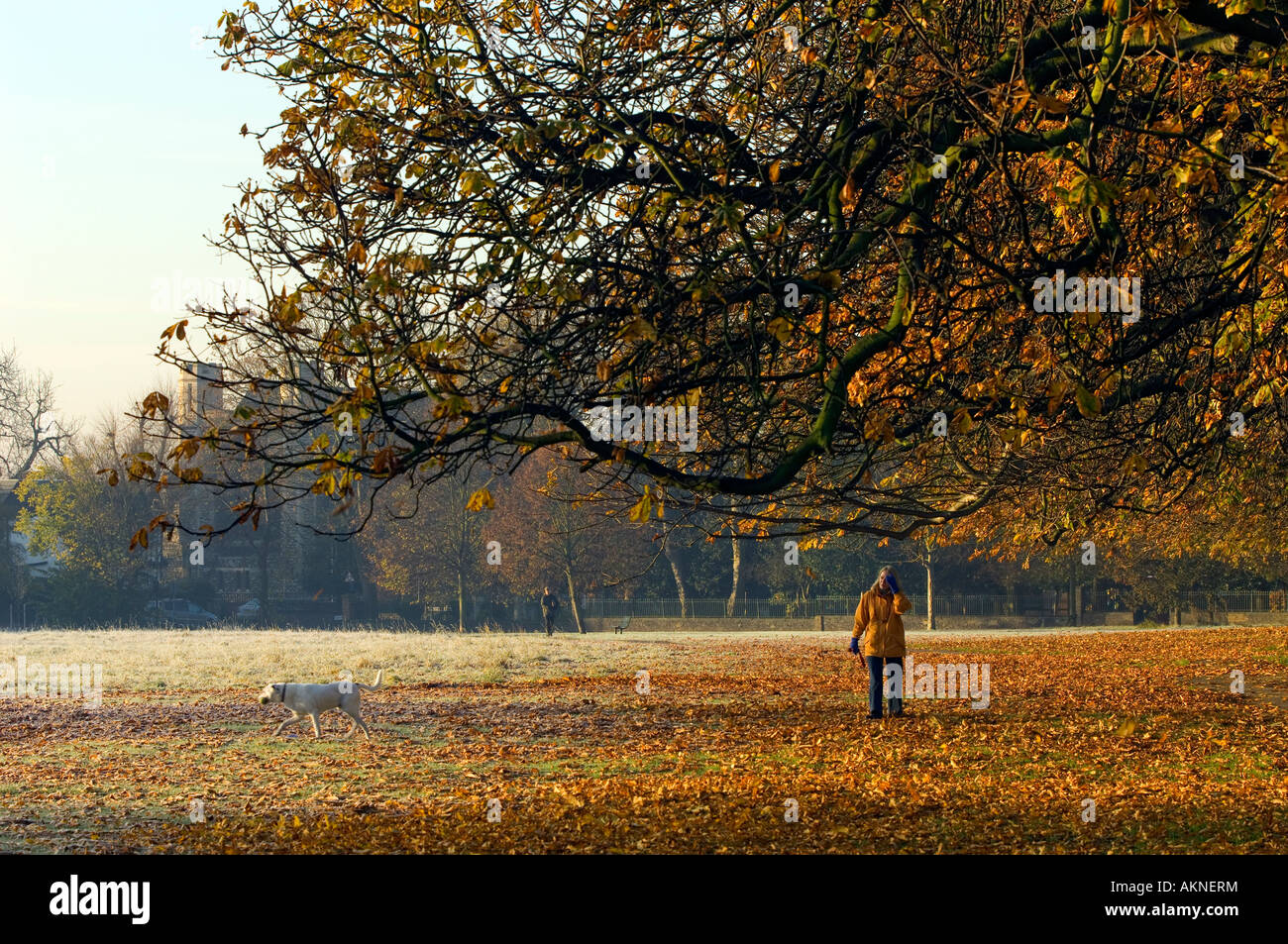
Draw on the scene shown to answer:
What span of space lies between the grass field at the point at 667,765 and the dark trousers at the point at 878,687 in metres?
0.31

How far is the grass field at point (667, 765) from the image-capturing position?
913cm

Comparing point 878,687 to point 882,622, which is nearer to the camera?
point 882,622

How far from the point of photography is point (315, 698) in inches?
613

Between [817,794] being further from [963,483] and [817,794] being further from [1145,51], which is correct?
[963,483]

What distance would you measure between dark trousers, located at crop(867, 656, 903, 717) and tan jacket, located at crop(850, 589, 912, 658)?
0.17 m

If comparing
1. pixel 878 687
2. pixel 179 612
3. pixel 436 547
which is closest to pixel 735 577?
pixel 436 547

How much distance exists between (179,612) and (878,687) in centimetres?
5769

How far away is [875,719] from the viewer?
16.0m

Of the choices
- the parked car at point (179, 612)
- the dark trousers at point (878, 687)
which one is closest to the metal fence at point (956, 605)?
the parked car at point (179, 612)

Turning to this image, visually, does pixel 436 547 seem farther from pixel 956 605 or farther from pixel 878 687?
pixel 878 687

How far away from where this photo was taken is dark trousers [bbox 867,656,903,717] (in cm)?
1580

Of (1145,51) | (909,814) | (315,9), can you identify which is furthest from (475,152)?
(909,814)

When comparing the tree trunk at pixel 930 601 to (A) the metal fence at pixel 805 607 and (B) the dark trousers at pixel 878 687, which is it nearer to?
(A) the metal fence at pixel 805 607

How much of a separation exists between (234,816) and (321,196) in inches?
214
